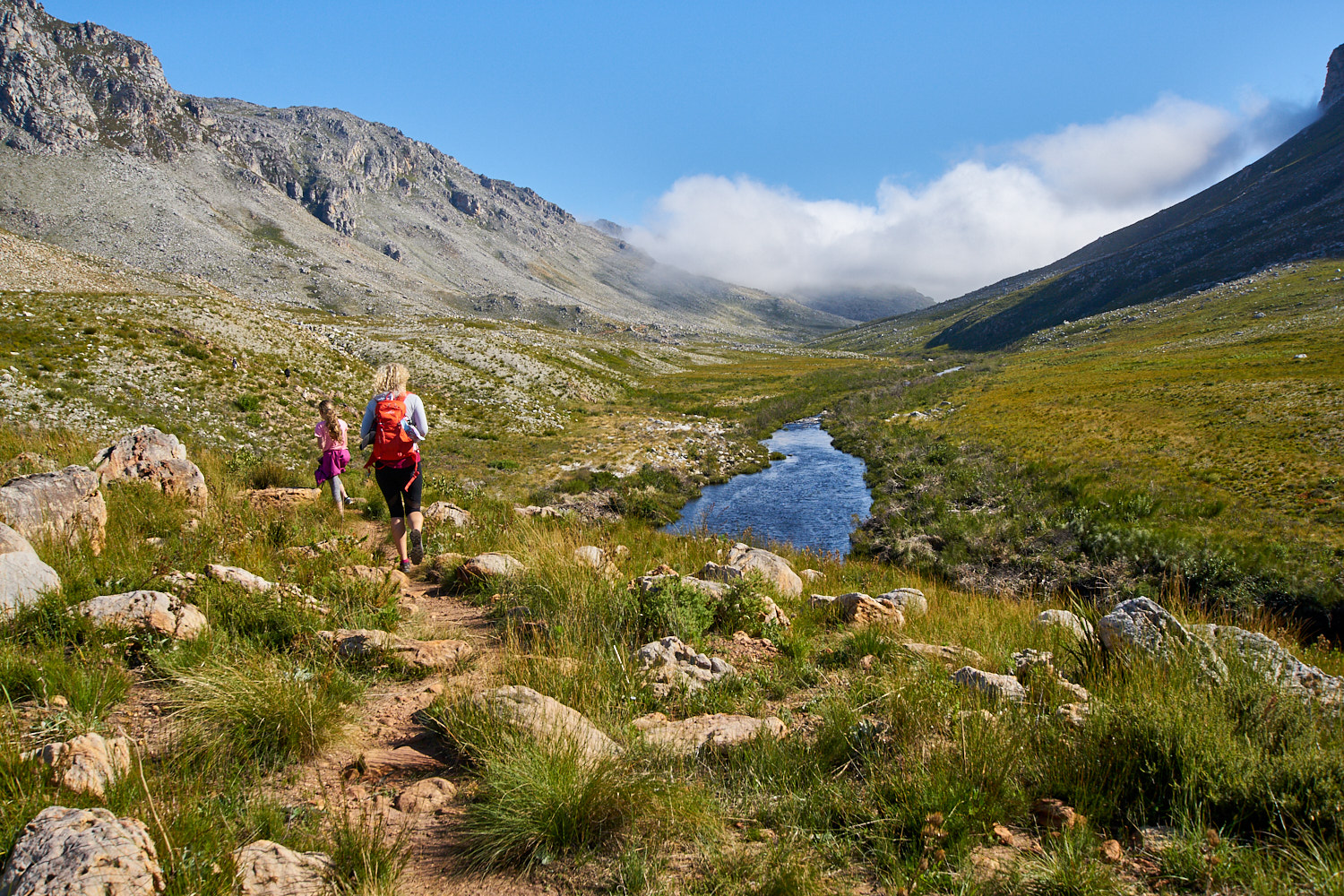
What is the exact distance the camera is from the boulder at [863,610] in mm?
7012

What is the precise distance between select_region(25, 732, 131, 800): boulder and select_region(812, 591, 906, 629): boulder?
6.43 m

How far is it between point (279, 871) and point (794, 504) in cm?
2592

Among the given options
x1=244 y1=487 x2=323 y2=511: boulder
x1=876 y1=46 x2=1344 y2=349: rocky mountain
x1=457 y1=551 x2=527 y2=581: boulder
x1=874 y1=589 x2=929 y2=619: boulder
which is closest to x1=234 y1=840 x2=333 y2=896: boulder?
x1=457 y1=551 x2=527 y2=581: boulder

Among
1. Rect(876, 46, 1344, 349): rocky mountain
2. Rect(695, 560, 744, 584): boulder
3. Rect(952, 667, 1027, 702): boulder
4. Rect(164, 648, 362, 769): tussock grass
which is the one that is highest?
Rect(876, 46, 1344, 349): rocky mountain

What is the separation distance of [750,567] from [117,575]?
6.81 meters

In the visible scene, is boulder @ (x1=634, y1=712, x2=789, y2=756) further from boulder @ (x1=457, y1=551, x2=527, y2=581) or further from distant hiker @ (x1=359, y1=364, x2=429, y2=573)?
distant hiker @ (x1=359, y1=364, x2=429, y2=573)

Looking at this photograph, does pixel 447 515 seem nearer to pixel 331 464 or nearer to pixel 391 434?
pixel 331 464

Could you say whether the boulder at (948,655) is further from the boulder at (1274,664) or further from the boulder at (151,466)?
the boulder at (151,466)

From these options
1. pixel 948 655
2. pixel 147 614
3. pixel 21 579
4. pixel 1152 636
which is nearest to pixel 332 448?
pixel 21 579

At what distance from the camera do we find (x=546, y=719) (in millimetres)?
3719

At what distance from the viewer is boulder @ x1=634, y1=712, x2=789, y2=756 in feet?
12.5

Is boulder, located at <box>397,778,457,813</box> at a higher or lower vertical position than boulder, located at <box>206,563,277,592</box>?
lower

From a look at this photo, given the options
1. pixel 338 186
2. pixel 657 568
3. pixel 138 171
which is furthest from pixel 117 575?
pixel 338 186

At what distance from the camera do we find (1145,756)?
11.6ft
